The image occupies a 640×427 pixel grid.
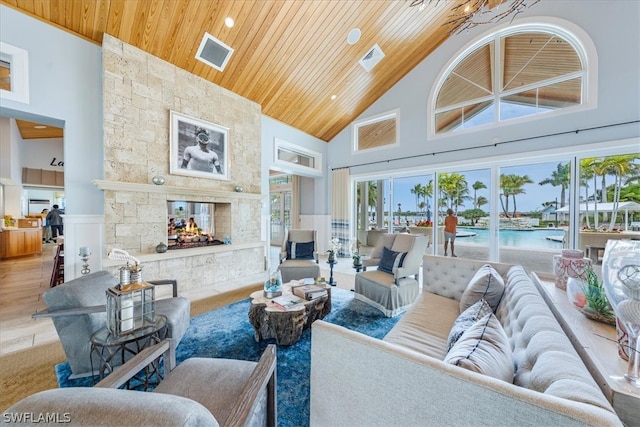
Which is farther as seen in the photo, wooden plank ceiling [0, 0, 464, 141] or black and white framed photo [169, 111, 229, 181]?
black and white framed photo [169, 111, 229, 181]

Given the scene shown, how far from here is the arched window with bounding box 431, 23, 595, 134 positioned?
3954mm

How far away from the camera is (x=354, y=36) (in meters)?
4.18

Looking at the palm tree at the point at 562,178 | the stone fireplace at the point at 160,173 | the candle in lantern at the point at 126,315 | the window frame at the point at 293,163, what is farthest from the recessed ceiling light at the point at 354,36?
the candle in lantern at the point at 126,315

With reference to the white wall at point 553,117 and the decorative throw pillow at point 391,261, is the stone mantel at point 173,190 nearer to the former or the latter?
the decorative throw pillow at point 391,261

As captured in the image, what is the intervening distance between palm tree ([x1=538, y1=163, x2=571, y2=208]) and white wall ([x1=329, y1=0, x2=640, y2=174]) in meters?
0.39

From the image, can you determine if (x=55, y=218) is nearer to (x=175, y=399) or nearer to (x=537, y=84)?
(x=175, y=399)

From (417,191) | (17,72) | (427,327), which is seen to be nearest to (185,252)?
(17,72)

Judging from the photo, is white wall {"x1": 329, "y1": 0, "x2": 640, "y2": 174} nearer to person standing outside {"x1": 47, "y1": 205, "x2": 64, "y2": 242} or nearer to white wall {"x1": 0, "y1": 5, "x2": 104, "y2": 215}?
white wall {"x1": 0, "y1": 5, "x2": 104, "y2": 215}

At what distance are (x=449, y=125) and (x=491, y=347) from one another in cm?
510

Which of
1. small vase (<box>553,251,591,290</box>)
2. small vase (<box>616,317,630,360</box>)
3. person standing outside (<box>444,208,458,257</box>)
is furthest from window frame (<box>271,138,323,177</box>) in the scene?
small vase (<box>616,317,630,360</box>)

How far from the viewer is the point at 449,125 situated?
5.04 meters

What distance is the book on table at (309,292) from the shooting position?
2.51 meters

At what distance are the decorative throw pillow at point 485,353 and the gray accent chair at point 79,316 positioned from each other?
1.65m

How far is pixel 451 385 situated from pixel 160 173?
4.32 m
